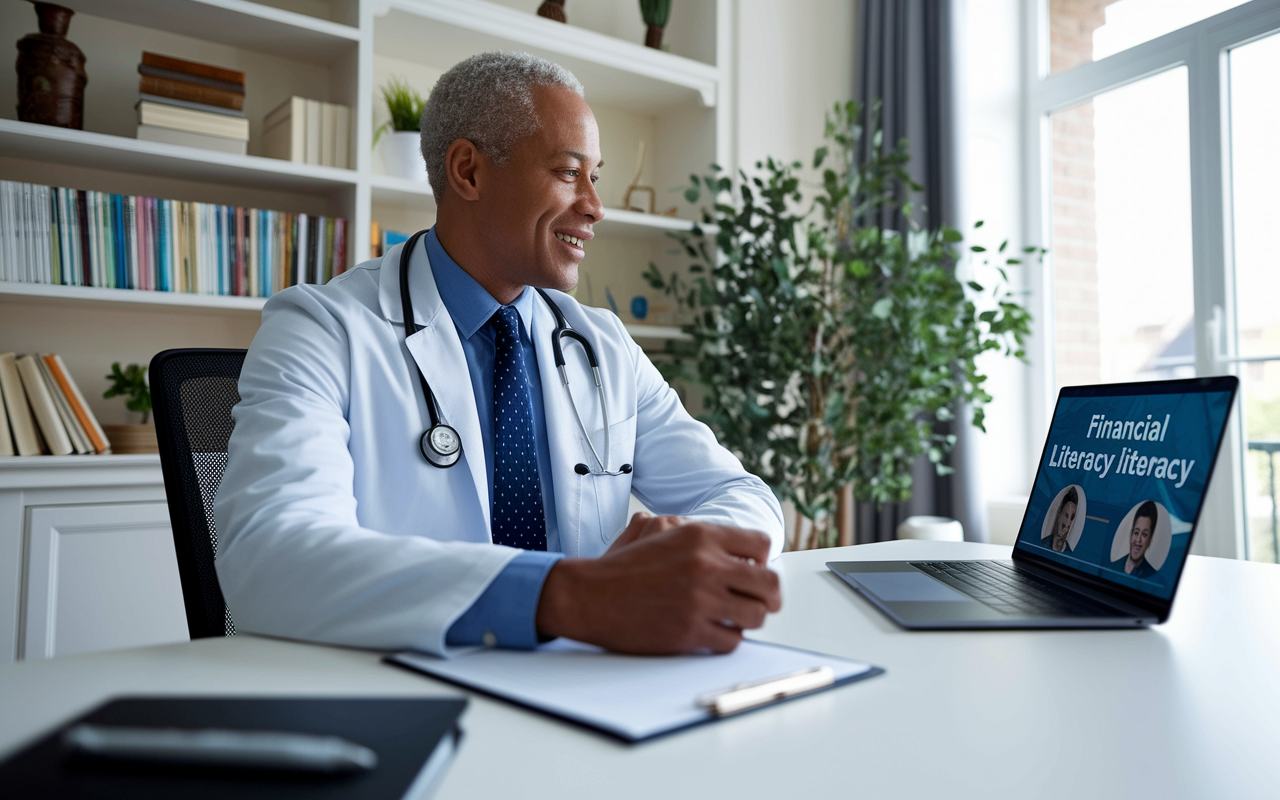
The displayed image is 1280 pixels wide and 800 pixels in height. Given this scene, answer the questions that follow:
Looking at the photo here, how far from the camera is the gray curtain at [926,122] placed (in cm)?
334

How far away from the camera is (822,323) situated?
2768mm

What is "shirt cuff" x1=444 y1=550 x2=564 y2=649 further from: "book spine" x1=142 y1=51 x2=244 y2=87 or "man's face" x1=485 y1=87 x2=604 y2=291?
"book spine" x1=142 y1=51 x2=244 y2=87

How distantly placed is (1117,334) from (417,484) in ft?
10.3

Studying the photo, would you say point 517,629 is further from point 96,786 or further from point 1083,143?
point 1083,143

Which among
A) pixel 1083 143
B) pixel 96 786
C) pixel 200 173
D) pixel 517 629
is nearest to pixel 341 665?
pixel 517 629

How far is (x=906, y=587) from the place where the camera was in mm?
941

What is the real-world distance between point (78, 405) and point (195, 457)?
4.16ft

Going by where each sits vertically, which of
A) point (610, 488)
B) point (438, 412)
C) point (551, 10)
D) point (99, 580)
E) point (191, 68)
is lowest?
point (99, 580)

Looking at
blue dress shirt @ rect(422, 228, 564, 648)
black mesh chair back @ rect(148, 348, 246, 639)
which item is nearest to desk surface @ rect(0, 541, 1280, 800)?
black mesh chair back @ rect(148, 348, 246, 639)

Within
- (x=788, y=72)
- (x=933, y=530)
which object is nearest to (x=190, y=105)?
(x=788, y=72)

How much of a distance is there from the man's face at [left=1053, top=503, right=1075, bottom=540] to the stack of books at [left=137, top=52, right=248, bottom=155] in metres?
2.16

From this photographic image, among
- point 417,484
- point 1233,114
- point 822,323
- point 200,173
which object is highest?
point 1233,114

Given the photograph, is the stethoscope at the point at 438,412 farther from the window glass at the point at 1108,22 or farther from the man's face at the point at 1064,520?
the window glass at the point at 1108,22

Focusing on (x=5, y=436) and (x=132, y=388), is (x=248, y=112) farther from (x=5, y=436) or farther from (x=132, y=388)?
(x=5, y=436)
